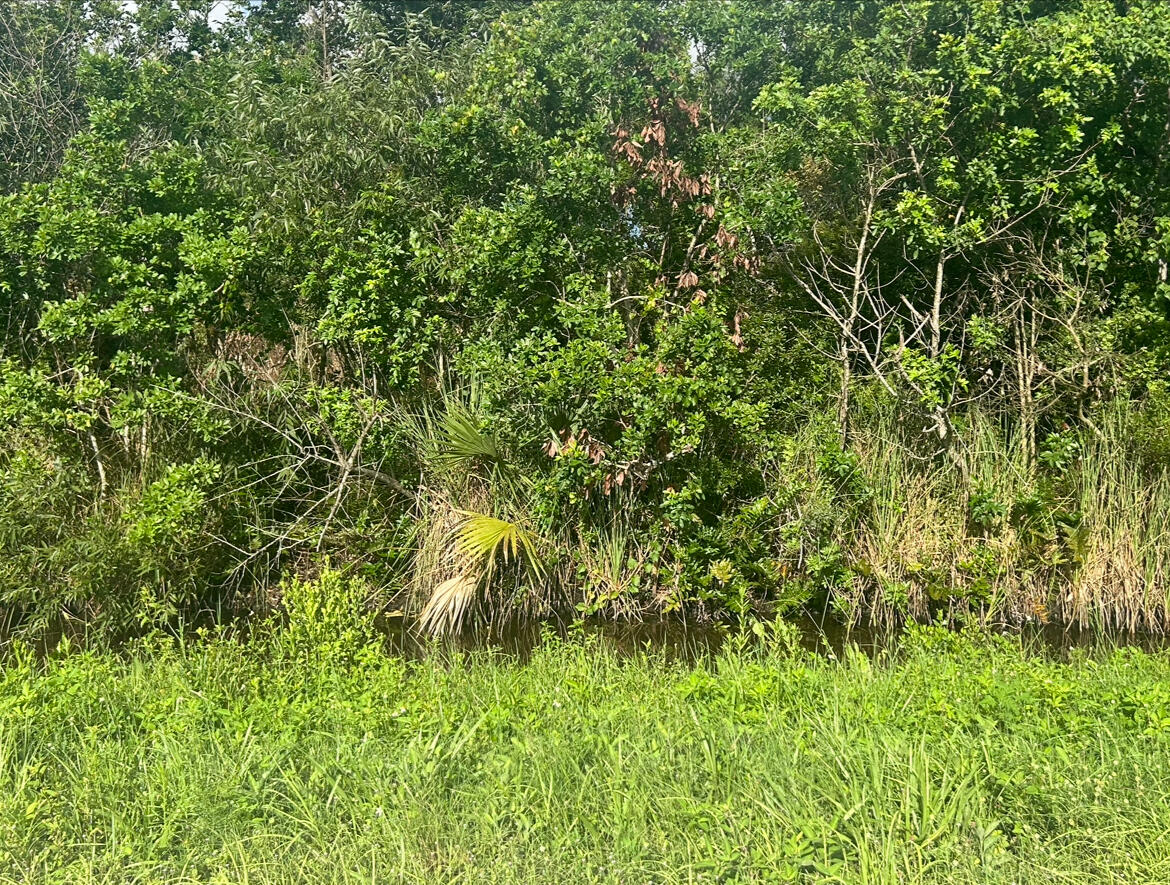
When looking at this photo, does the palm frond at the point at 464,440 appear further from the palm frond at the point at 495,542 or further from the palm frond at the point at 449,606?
the palm frond at the point at 449,606

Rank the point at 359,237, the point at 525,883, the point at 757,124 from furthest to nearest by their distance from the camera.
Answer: the point at 757,124, the point at 359,237, the point at 525,883

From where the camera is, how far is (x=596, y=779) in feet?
11.4

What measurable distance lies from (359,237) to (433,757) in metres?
6.03

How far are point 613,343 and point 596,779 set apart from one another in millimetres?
4817

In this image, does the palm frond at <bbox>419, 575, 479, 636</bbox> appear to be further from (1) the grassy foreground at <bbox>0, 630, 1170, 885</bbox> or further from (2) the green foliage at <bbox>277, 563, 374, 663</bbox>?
(1) the grassy foreground at <bbox>0, 630, 1170, 885</bbox>

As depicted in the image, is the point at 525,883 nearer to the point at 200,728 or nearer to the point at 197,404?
the point at 200,728

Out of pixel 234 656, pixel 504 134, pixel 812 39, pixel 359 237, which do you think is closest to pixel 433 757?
pixel 234 656

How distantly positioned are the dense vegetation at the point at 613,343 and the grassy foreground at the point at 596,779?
9.45 feet

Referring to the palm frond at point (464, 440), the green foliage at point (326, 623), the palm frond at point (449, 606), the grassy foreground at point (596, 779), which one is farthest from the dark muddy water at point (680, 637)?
the grassy foreground at point (596, 779)

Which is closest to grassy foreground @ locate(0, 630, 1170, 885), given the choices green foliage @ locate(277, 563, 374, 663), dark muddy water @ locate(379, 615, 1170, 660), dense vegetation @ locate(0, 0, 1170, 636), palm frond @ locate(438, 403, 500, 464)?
green foliage @ locate(277, 563, 374, 663)

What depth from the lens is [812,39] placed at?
36.7 ft

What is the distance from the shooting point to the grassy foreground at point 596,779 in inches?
118

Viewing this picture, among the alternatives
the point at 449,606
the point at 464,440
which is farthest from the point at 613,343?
the point at 449,606

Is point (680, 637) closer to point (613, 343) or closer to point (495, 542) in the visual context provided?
point (495, 542)
